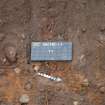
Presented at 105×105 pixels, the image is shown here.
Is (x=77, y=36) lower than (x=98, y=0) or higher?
lower

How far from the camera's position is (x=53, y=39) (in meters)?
4.63

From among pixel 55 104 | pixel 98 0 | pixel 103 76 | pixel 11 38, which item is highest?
pixel 98 0

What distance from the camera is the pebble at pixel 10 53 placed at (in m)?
4.54

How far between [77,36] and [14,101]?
1110 mm

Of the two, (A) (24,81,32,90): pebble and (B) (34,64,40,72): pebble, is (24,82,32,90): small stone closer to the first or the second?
(A) (24,81,32,90): pebble

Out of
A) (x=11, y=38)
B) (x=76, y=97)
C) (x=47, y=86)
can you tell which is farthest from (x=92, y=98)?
(x=11, y=38)

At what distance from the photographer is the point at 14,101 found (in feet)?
14.4

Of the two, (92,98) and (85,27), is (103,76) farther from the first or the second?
(85,27)

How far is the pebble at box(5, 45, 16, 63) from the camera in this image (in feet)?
14.9

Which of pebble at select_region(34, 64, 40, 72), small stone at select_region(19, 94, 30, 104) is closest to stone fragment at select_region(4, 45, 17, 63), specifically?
pebble at select_region(34, 64, 40, 72)

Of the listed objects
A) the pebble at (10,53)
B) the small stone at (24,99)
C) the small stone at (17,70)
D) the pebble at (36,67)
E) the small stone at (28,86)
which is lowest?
the small stone at (24,99)

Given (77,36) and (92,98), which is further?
(77,36)

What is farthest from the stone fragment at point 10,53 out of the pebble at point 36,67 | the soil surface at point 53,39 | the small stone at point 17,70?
the pebble at point 36,67

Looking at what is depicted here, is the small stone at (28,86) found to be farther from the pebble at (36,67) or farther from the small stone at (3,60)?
the small stone at (3,60)
